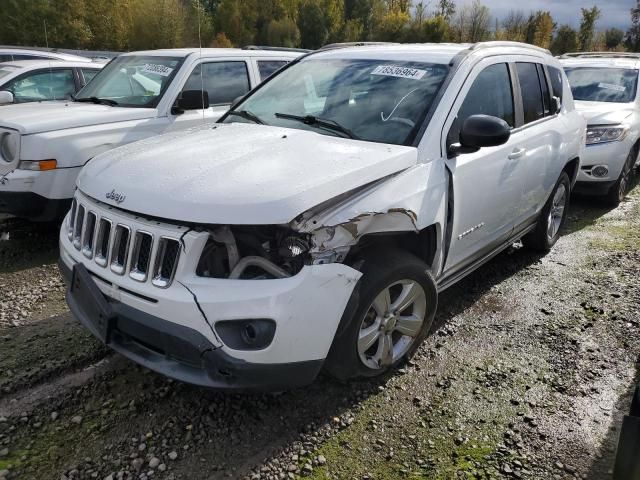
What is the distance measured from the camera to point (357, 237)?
2666 millimetres

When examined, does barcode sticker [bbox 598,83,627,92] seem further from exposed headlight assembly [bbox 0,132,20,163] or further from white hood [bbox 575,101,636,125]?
exposed headlight assembly [bbox 0,132,20,163]

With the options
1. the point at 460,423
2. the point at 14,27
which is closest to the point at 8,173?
the point at 460,423

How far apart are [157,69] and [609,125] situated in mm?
5439

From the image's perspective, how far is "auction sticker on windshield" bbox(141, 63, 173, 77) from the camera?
18.9 ft

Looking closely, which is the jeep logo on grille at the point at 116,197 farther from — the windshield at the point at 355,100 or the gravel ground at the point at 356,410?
the windshield at the point at 355,100

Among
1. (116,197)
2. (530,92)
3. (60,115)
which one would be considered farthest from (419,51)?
(60,115)

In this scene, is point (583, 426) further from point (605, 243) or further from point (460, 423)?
point (605, 243)

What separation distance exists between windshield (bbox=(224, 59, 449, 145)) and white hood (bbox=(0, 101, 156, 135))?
1770mm

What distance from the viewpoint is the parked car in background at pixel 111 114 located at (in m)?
4.68

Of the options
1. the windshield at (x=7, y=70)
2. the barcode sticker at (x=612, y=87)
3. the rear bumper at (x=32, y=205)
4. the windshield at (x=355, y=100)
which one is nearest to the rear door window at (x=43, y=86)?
the windshield at (x=7, y=70)

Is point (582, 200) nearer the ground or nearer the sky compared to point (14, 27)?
nearer the ground

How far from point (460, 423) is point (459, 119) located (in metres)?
1.82

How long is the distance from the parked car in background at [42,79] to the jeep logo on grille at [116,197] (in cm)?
530

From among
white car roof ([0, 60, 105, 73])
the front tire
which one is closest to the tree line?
white car roof ([0, 60, 105, 73])
